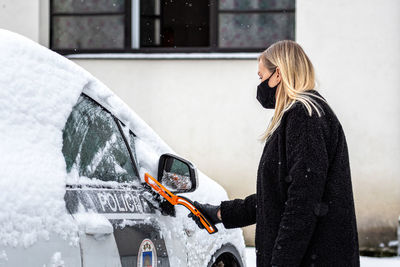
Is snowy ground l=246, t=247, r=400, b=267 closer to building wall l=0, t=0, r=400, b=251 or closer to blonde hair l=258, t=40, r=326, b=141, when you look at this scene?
building wall l=0, t=0, r=400, b=251

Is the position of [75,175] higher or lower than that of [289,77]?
lower

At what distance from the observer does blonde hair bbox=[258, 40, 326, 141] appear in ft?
9.37

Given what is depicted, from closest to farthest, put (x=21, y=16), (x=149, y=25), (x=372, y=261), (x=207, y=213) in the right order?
(x=207, y=213), (x=372, y=261), (x=21, y=16), (x=149, y=25)

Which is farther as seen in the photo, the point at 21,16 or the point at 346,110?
the point at 21,16

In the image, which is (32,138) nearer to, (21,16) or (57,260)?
(57,260)

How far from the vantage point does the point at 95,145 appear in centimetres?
312

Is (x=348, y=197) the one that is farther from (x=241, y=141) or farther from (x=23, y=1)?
(x=23, y=1)

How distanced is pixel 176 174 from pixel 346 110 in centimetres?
598

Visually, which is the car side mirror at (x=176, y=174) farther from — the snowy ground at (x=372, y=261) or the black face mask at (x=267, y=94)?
the snowy ground at (x=372, y=261)

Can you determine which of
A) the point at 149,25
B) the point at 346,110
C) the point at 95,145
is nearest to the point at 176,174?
the point at 95,145

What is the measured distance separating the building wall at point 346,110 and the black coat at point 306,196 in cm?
645

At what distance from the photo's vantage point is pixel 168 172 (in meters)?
3.44

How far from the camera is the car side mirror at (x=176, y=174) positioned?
11.2 feet

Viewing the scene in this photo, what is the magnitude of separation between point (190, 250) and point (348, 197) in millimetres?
991
